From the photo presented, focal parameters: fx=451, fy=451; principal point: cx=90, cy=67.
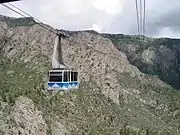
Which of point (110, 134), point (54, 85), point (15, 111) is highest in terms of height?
point (54, 85)

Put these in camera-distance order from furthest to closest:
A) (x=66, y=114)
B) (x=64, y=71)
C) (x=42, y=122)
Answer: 1. (x=66, y=114)
2. (x=42, y=122)
3. (x=64, y=71)

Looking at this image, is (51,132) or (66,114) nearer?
(51,132)

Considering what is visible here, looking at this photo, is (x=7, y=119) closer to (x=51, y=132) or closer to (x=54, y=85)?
(x=51, y=132)

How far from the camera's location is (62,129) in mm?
174125

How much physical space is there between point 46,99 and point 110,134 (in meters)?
32.0

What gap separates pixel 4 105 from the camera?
168375mm

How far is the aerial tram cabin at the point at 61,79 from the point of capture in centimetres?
4806

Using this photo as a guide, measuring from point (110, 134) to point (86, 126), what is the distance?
13.1 meters

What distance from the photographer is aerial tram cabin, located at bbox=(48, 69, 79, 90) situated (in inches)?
1892

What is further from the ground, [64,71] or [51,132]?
[64,71]

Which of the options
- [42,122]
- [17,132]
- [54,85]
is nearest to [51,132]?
[42,122]

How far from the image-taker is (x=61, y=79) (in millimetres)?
48344

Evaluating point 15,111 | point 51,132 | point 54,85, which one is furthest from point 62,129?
point 54,85

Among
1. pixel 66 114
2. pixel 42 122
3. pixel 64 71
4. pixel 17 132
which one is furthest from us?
pixel 66 114
